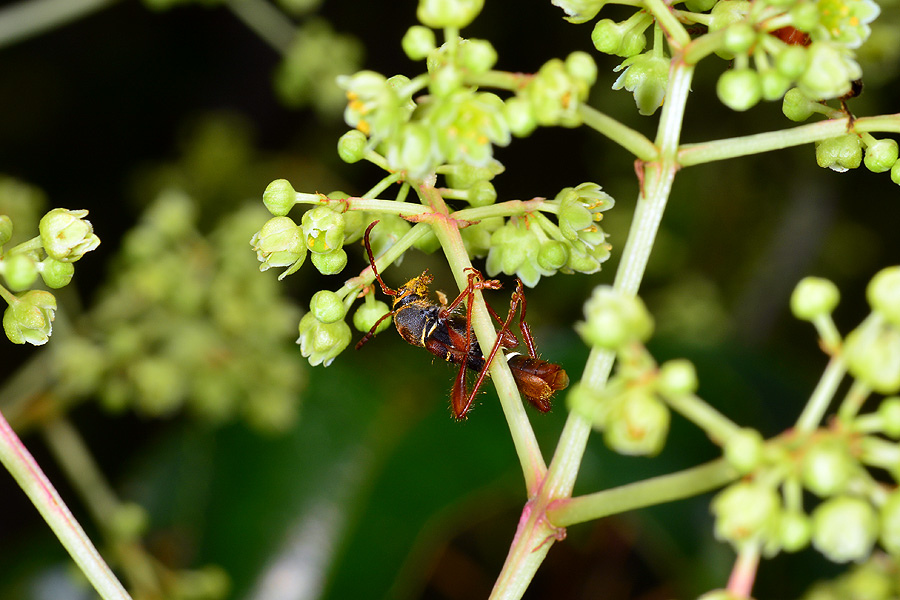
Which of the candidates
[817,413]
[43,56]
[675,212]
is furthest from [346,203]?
[675,212]

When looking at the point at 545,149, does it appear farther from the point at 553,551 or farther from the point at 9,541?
the point at 9,541

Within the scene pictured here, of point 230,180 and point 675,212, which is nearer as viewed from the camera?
point 230,180

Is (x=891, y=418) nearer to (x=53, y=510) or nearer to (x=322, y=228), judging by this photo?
(x=322, y=228)

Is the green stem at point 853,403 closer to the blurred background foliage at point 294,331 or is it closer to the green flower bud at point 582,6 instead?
the green flower bud at point 582,6

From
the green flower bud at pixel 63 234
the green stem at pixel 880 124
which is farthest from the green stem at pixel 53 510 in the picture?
the green stem at pixel 880 124

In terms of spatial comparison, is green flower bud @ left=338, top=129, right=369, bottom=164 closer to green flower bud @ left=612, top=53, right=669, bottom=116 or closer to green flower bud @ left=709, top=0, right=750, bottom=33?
green flower bud @ left=612, top=53, right=669, bottom=116

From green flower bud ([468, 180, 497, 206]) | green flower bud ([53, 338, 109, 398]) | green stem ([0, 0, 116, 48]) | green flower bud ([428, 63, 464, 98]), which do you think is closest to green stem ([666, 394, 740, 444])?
green flower bud ([428, 63, 464, 98])

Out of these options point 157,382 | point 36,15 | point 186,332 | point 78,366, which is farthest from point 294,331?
point 36,15
